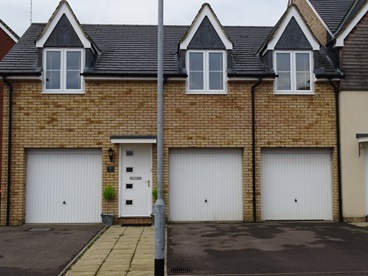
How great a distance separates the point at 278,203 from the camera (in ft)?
47.0

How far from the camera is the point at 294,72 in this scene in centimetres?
1459

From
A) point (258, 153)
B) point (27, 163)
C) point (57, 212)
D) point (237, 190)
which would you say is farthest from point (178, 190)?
point (27, 163)

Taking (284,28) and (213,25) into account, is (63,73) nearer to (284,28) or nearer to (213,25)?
(213,25)

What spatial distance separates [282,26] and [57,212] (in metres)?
9.60

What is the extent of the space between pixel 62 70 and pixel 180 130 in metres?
4.31

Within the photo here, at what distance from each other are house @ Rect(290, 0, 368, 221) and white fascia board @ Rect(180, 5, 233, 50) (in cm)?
371

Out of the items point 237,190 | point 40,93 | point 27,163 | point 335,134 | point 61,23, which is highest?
point 61,23

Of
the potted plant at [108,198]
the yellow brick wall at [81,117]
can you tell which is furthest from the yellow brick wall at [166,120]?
the potted plant at [108,198]

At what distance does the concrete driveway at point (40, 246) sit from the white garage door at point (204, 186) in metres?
2.72

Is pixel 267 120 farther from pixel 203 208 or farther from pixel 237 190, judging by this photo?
pixel 203 208

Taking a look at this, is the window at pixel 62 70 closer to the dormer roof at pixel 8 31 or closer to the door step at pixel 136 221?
the door step at pixel 136 221

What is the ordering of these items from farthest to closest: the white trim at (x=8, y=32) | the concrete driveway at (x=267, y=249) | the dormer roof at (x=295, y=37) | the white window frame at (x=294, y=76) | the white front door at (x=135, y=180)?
1. the white trim at (x=8, y=32)
2. the dormer roof at (x=295, y=37)
3. the white window frame at (x=294, y=76)
4. the white front door at (x=135, y=180)
5. the concrete driveway at (x=267, y=249)

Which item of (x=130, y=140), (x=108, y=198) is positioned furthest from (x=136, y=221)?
(x=130, y=140)

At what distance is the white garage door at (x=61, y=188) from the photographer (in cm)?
1397
